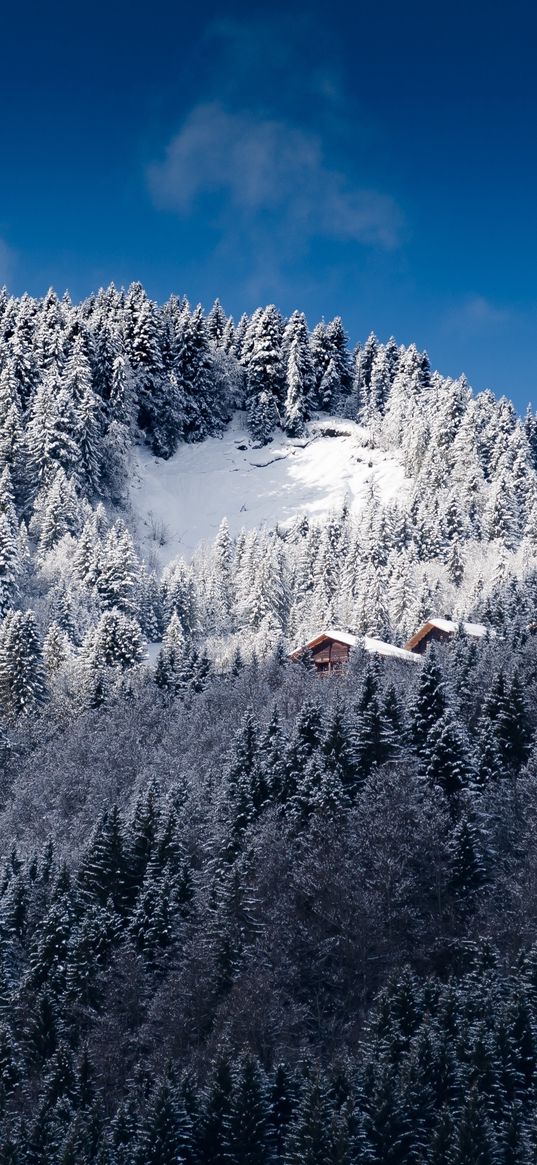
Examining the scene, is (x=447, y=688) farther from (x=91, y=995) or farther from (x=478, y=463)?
(x=478, y=463)

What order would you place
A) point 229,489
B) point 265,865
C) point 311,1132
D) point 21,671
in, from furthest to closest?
point 229,489, point 21,671, point 265,865, point 311,1132

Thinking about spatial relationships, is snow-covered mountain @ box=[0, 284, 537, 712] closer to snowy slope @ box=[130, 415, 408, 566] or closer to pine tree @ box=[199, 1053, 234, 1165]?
snowy slope @ box=[130, 415, 408, 566]

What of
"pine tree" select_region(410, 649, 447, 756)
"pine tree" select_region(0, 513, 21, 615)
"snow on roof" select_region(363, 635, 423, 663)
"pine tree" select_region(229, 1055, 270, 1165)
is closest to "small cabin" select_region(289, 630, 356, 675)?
"snow on roof" select_region(363, 635, 423, 663)

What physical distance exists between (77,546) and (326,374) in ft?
184

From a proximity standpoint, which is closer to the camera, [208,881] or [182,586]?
[208,881]

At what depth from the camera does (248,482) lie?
125 meters

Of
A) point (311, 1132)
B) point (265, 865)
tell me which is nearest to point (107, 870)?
point (265, 865)

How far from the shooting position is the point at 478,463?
10994 centimetres

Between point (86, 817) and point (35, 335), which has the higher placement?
point (35, 335)

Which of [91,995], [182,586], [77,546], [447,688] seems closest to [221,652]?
[182,586]

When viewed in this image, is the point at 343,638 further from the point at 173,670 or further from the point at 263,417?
the point at 263,417

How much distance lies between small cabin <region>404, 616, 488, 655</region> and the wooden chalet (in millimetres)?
1720

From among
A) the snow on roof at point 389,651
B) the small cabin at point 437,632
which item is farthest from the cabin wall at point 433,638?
the snow on roof at point 389,651

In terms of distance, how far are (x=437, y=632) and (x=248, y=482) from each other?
56.4 metres
